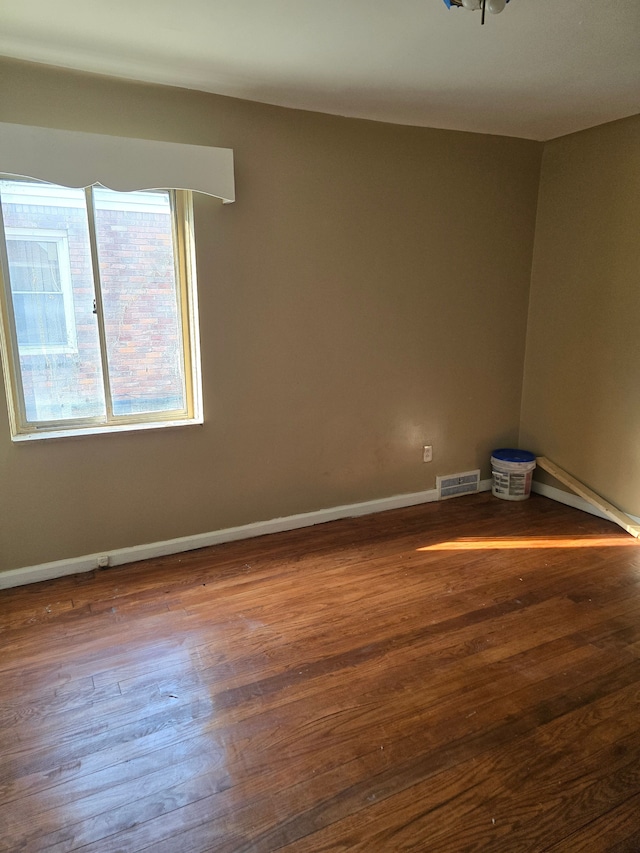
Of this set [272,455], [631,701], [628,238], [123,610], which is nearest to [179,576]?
[123,610]

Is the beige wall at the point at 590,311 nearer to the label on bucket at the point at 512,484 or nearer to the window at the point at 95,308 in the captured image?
the label on bucket at the point at 512,484

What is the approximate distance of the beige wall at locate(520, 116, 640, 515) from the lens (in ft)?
10.6

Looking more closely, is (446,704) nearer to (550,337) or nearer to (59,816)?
(59,816)

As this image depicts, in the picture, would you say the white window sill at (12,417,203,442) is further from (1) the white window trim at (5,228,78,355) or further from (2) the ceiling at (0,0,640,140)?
(2) the ceiling at (0,0,640,140)

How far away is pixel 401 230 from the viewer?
3.35m

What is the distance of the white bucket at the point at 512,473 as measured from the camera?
379 cm

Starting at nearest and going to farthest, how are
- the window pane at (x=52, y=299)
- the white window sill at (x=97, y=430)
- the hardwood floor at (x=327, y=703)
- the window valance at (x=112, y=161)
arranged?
1. the hardwood floor at (x=327, y=703)
2. the window valance at (x=112, y=161)
3. the window pane at (x=52, y=299)
4. the white window sill at (x=97, y=430)

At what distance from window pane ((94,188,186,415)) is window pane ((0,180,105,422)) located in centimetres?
9

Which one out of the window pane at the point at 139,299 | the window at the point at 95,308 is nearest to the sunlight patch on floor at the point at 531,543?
the window at the point at 95,308

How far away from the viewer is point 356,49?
2254 mm

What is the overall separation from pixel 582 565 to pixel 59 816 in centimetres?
260

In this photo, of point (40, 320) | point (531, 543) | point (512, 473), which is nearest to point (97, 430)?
point (40, 320)

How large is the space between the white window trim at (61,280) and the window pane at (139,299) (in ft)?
0.51

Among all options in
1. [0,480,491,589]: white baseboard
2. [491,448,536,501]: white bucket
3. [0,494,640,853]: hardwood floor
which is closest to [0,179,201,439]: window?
[0,480,491,589]: white baseboard
